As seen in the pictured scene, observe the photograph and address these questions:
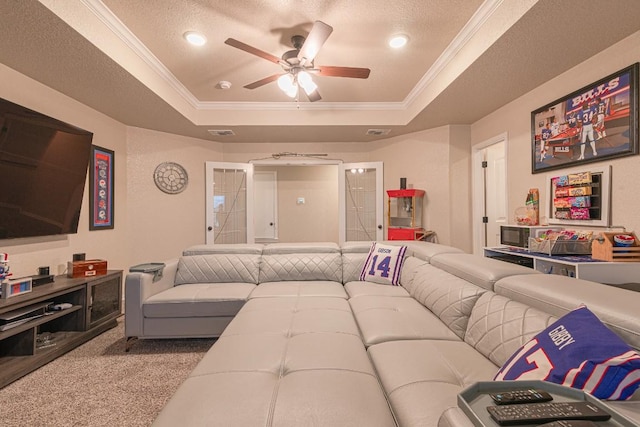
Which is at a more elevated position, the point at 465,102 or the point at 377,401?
the point at 465,102

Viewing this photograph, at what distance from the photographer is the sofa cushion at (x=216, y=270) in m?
2.96

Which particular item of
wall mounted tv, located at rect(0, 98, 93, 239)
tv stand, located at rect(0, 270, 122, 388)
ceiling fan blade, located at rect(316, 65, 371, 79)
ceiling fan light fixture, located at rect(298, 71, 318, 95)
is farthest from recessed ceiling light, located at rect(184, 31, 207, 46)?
tv stand, located at rect(0, 270, 122, 388)

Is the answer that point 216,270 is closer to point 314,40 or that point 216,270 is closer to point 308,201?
point 314,40

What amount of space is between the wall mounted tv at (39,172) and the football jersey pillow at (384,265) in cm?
309

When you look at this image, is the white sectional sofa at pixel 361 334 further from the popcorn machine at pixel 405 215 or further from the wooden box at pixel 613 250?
the popcorn machine at pixel 405 215

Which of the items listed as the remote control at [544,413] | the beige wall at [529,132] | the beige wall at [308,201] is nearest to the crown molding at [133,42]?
the beige wall at [308,201]

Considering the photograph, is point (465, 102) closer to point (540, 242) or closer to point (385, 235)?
point (540, 242)

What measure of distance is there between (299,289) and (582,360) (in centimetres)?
208

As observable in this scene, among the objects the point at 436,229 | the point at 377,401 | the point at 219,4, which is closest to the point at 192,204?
the point at 219,4

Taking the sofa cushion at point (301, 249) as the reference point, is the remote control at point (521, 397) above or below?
below

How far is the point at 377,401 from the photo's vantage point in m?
1.08

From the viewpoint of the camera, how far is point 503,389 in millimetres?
747

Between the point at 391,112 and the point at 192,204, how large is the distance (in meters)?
3.48

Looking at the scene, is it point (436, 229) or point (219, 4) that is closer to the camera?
point (219, 4)
